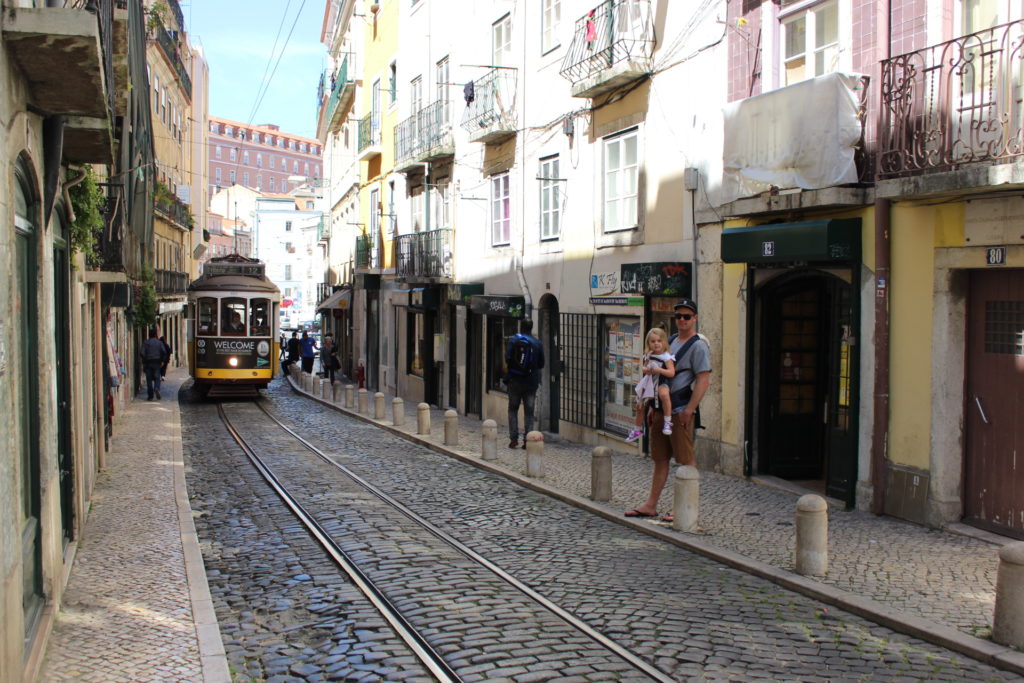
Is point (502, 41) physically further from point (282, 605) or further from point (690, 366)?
point (282, 605)

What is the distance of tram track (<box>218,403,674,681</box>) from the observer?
5734 millimetres

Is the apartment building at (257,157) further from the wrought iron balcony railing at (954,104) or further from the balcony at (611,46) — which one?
the wrought iron balcony railing at (954,104)

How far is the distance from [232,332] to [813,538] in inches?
821

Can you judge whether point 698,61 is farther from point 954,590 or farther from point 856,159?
point 954,590

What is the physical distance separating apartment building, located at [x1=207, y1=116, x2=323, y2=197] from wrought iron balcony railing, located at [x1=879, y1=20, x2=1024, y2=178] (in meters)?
105

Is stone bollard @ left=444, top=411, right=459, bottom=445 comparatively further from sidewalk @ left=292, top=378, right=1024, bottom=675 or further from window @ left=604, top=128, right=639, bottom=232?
window @ left=604, top=128, right=639, bottom=232

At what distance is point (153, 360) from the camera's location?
Result: 25.1 m

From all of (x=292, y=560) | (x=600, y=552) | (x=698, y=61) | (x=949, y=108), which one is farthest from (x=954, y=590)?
(x=698, y=61)

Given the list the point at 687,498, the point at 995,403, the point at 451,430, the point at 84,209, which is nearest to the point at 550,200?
the point at 451,430

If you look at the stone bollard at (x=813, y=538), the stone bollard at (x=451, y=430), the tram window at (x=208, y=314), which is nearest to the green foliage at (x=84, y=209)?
the stone bollard at (x=451, y=430)

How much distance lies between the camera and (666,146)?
1346cm

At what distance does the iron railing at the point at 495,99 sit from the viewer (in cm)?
1897

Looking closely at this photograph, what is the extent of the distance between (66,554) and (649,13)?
34.1ft

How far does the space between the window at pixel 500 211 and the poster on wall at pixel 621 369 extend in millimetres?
4911
